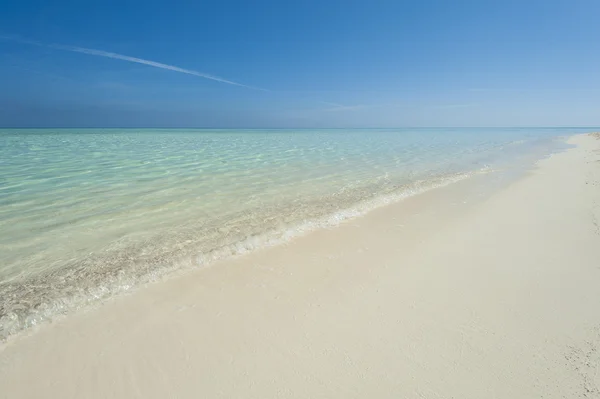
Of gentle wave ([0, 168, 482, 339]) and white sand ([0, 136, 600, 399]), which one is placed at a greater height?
white sand ([0, 136, 600, 399])

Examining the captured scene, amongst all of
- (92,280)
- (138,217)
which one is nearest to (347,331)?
A: (92,280)

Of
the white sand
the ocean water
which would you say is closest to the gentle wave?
the ocean water

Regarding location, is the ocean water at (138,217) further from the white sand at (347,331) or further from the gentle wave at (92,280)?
the white sand at (347,331)

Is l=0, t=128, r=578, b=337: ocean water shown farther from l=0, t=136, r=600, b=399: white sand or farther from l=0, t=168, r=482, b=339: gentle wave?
l=0, t=136, r=600, b=399: white sand

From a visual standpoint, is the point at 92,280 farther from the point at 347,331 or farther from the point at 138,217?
the point at 347,331

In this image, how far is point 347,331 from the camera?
269 cm

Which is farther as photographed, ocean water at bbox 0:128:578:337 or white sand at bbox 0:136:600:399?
ocean water at bbox 0:128:578:337

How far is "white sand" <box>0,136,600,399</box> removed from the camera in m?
2.15

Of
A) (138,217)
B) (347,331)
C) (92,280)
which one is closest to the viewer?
(347,331)

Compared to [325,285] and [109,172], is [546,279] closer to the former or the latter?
[325,285]

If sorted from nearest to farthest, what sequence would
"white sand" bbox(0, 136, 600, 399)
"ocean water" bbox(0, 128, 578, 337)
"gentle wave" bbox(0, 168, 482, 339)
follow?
1. "white sand" bbox(0, 136, 600, 399)
2. "gentle wave" bbox(0, 168, 482, 339)
3. "ocean water" bbox(0, 128, 578, 337)

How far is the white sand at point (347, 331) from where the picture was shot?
2.15m

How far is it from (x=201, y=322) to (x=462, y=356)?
2.13 meters

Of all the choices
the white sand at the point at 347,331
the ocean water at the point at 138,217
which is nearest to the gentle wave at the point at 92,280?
the ocean water at the point at 138,217
